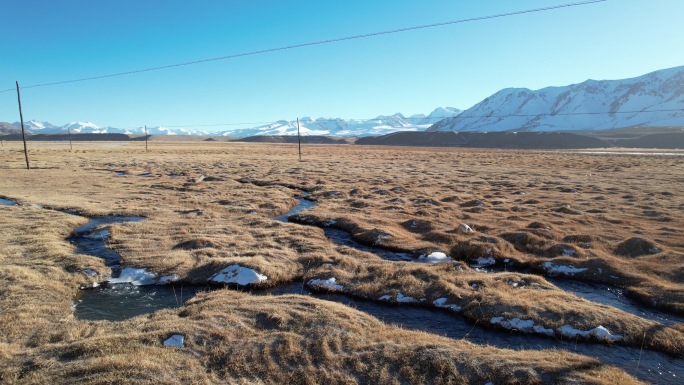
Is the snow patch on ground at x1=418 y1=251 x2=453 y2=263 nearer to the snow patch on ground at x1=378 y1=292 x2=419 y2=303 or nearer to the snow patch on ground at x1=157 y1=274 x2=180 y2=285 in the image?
the snow patch on ground at x1=378 y1=292 x2=419 y2=303

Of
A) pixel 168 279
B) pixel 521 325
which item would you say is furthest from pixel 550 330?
pixel 168 279

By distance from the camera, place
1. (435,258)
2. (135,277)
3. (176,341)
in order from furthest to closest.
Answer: (435,258), (135,277), (176,341)

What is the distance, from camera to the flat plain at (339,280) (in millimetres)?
9359

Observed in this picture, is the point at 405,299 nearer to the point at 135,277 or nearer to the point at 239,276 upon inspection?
the point at 239,276

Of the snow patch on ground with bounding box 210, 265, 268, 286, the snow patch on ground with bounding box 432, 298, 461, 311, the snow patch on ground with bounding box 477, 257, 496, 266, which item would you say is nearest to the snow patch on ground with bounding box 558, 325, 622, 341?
the snow patch on ground with bounding box 432, 298, 461, 311

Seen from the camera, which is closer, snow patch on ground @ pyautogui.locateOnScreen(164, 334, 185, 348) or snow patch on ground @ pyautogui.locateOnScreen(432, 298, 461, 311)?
snow patch on ground @ pyautogui.locateOnScreen(164, 334, 185, 348)

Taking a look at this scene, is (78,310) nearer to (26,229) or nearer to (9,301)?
(9,301)

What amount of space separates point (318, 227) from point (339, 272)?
8680 mm

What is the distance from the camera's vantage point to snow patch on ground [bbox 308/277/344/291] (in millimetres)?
15539

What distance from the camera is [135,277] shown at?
642 inches

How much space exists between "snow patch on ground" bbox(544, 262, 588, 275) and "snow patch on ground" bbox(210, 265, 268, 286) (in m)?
13.2

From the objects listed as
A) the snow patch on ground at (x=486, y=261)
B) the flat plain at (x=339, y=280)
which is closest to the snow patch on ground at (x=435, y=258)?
the flat plain at (x=339, y=280)

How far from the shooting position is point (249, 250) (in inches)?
760

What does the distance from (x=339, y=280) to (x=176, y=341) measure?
7.35m
